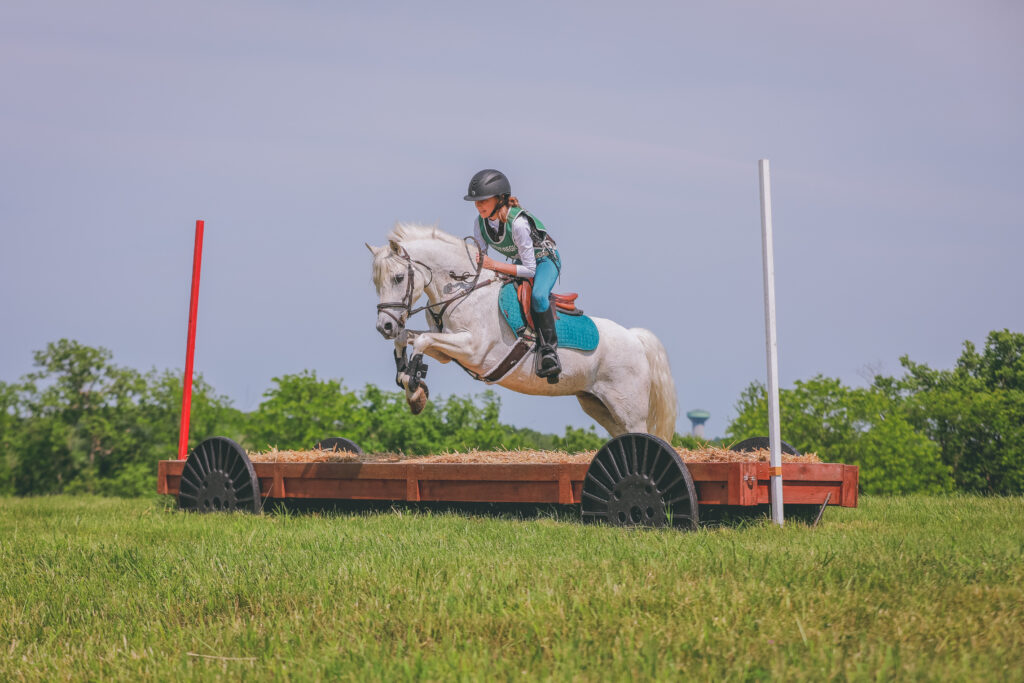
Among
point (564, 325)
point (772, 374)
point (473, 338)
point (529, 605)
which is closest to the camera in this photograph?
point (529, 605)

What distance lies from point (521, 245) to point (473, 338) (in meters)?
0.82

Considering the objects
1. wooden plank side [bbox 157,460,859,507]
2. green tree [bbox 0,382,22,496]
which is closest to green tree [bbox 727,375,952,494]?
wooden plank side [bbox 157,460,859,507]

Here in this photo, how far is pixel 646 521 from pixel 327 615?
9.02 feet

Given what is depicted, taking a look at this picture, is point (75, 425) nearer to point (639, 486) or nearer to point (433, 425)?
point (433, 425)

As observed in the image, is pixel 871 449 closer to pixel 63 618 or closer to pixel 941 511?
pixel 941 511

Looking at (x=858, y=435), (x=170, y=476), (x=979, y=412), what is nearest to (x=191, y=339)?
(x=170, y=476)

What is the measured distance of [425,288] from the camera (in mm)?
7703

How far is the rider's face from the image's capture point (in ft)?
24.2

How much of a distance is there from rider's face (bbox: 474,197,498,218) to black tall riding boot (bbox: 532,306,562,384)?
86 cm

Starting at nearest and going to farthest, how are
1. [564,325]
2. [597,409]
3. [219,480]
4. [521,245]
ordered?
[521,245] → [564,325] → [597,409] → [219,480]

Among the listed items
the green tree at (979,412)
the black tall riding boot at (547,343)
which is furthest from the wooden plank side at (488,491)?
the green tree at (979,412)

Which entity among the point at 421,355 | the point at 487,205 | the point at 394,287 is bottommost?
the point at 421,355

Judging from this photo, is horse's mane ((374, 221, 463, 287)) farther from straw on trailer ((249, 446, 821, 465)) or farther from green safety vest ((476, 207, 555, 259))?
straw on trailer ((249, 446, 821, 465))

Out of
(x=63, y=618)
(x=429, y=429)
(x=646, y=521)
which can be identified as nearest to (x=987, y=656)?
(x=646, y=521)
